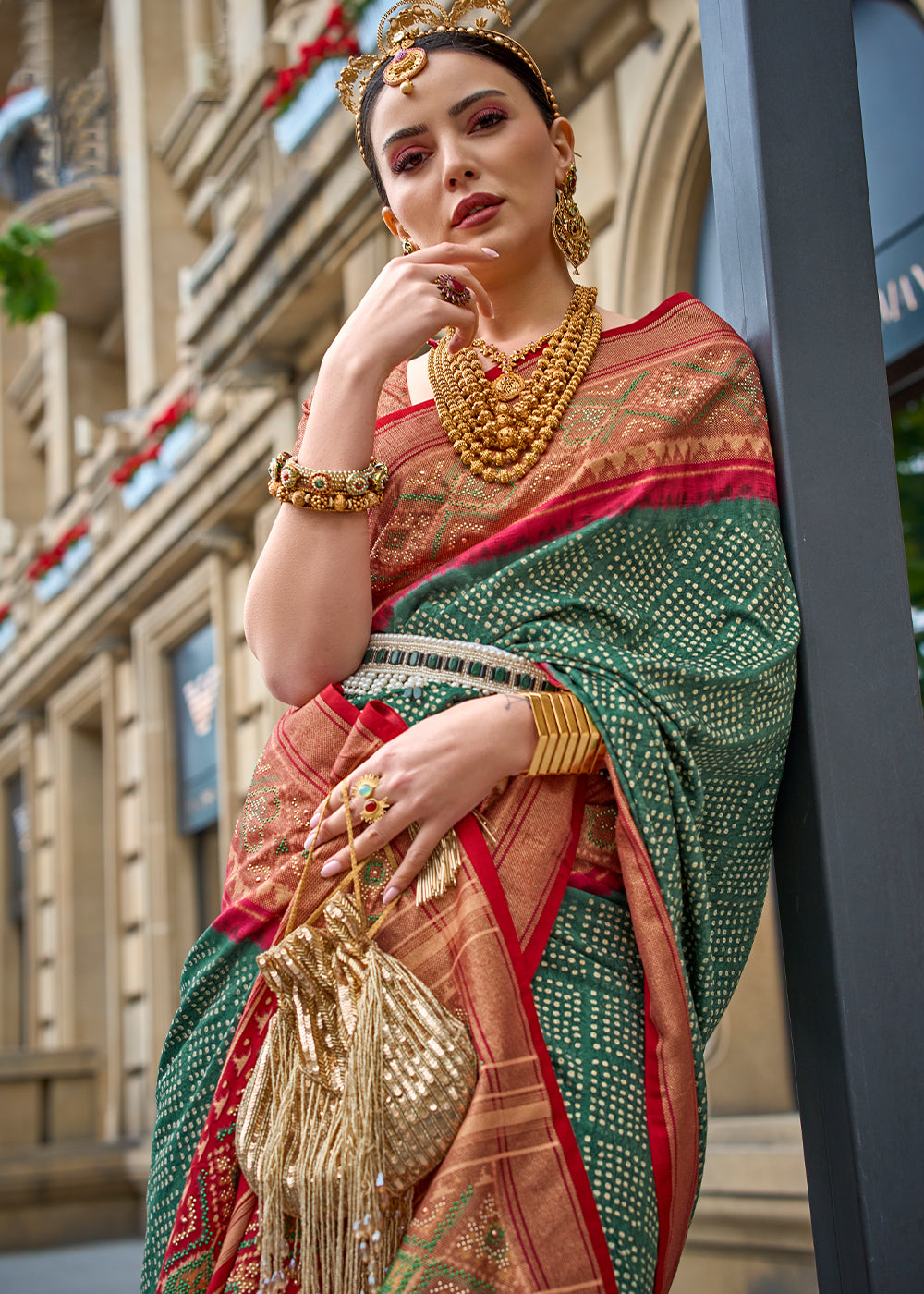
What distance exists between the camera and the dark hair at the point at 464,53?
1835 millimetres

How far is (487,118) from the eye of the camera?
182 cm

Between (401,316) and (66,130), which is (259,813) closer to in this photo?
(401,316)

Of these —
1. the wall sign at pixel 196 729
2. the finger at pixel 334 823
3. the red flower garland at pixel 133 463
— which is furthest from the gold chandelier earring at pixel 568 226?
the red flower garland at pixel 133 463

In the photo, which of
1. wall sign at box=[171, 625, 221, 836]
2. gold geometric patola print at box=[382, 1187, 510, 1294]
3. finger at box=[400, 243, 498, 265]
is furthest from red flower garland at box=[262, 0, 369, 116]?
gold geometric patola print at box=[382, 1187, 510, 1294]

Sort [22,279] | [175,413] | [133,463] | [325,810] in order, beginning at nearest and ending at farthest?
[325,810]
[22,279]
[175,413]
[133,463]

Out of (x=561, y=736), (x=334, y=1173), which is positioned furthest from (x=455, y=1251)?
(x=561, y=736)

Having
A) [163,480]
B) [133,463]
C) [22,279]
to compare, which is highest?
[133,463]

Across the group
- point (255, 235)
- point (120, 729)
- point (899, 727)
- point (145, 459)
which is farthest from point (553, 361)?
point (120, 729)

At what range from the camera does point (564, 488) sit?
1628 mm

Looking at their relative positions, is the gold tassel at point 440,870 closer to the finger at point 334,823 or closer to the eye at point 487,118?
the finger at point 334,823

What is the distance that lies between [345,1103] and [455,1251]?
0.17m

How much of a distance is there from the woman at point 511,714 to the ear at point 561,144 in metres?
0.06

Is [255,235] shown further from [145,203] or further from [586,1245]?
[586,1245]

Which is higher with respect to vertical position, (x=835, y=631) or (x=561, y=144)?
(x=561, y=144)
